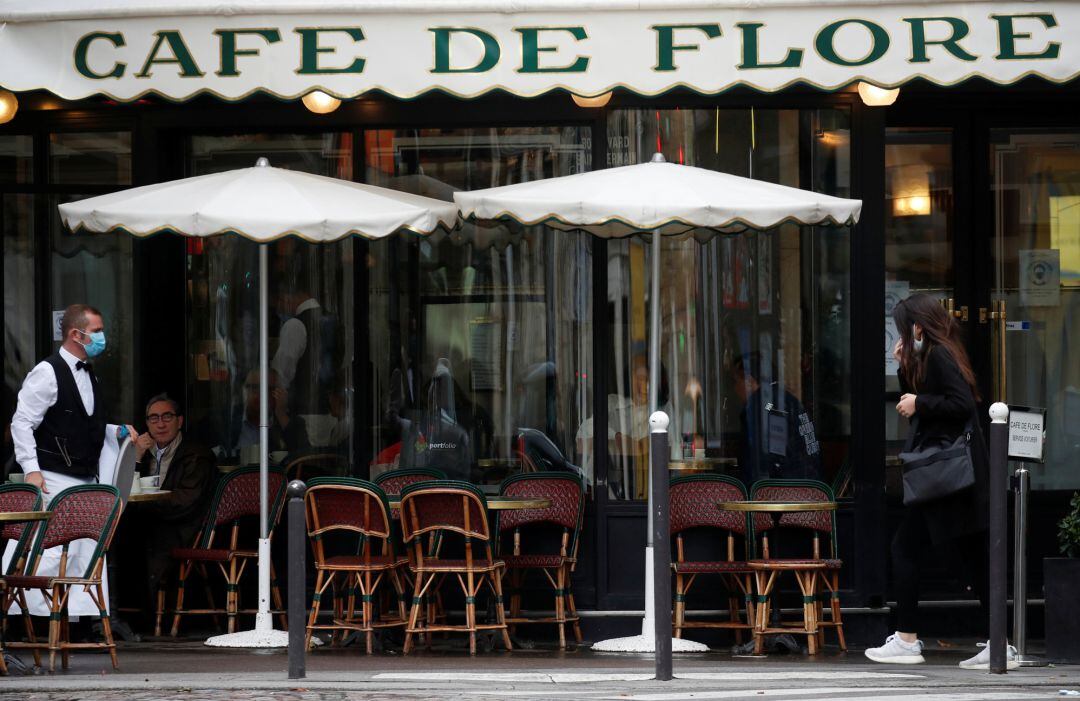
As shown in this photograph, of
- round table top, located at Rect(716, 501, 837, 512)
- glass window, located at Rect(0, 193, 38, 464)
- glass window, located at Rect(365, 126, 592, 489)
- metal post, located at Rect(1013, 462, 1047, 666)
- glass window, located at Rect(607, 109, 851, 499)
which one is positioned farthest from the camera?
glass window, located at Rect(0, 193, 38, 464)

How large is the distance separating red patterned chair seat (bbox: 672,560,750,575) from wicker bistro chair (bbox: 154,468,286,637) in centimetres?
243

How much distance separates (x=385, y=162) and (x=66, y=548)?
326 cm

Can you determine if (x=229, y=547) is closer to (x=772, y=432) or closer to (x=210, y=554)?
(x=210, y=554)

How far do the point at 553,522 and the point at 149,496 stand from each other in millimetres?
2403

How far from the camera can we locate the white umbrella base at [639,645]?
870 cm

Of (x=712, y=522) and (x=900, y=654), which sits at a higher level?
(x=712, y=522)

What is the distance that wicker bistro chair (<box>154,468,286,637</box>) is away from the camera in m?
9.34

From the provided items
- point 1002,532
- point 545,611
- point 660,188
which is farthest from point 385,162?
point 1002,532

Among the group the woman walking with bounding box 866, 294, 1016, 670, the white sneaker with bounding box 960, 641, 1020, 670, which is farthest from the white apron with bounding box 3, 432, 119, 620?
the white sneaker with bounding box 960, 641, 1020, 670

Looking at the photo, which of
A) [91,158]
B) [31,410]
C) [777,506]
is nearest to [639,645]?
[777,506]

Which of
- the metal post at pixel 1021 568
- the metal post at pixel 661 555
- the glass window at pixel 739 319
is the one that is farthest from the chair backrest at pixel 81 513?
the metal post at pixel 1021 568

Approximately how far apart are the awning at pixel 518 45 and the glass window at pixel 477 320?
1.07 m

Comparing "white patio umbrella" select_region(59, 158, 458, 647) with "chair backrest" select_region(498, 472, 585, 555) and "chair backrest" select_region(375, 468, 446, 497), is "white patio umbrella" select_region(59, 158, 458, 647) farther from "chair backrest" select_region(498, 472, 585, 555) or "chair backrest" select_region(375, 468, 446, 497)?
"chair backrest" select_region(498, 472, 585, 555)

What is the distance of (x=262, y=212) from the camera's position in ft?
27.5
